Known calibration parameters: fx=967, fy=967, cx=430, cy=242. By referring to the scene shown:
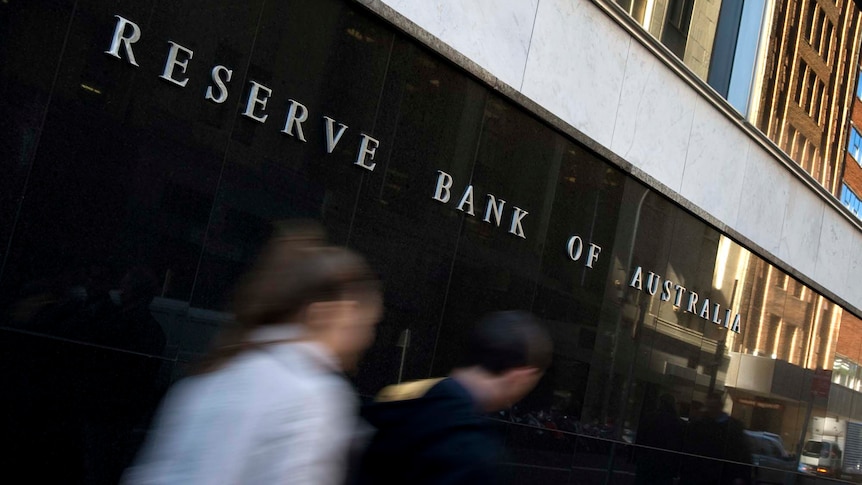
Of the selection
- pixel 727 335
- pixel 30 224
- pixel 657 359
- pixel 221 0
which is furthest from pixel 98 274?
pixel 727 335

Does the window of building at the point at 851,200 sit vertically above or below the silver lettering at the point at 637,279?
above

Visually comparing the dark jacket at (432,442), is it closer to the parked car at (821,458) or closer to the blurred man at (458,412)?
the blurred man at (458,412)

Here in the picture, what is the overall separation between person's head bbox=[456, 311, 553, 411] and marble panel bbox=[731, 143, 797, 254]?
1094cm

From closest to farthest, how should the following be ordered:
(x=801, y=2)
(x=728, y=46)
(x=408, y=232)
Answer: (x=408, y=232)
(x=728, y=46)
(x=801, y=2)

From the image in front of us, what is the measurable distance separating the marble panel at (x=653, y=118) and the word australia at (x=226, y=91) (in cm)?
386

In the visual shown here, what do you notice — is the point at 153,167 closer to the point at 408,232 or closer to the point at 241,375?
the point at 408,232

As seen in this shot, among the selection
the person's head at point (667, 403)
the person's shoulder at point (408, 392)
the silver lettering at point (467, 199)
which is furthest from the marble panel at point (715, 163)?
the person's shoulder at point (408, 392)

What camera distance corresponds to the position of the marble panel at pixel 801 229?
48.3ft

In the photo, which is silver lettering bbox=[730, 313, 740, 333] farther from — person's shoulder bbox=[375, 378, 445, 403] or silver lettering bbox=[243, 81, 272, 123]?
person's shoulder bbox=[375, 378, 445, 403]

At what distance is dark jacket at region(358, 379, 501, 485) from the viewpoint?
2.51 metres

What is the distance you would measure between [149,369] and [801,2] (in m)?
12.3

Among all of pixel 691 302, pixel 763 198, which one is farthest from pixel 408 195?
pixel 763 198

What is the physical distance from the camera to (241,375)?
2.08m

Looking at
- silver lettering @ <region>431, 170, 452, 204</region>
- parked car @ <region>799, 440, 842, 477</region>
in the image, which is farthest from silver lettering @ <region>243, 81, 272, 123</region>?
parked car @ <region>799, 440, 842, 477</region>
